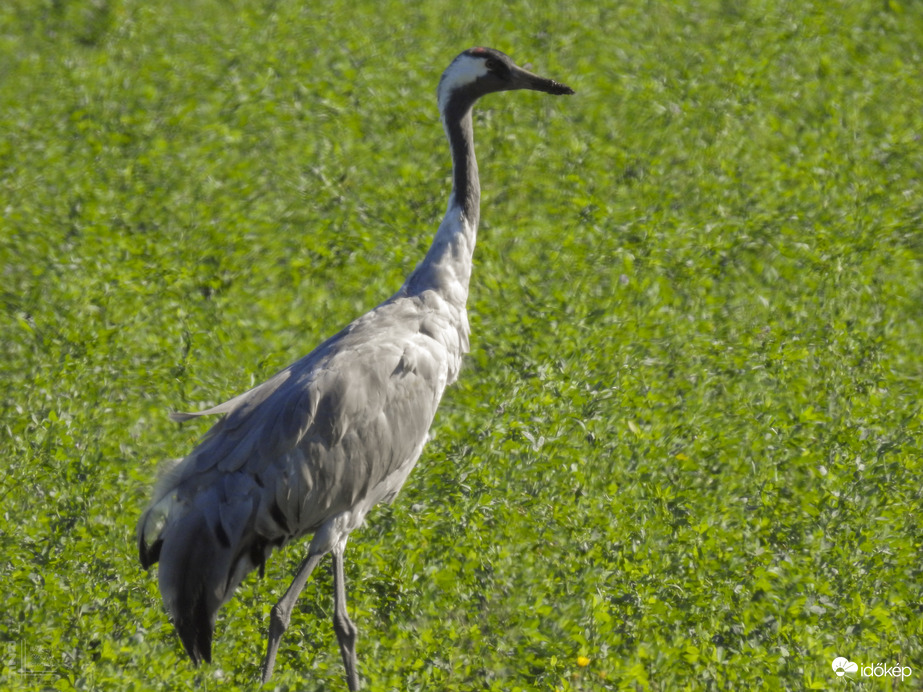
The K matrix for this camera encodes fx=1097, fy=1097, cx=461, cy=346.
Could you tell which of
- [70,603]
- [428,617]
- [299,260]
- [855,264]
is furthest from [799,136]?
[70,603]

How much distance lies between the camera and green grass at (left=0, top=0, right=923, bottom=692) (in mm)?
4285

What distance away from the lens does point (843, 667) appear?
13.1 ft

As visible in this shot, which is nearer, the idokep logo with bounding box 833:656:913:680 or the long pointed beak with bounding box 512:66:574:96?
the idokep logo with bounding box 833:656:913:680

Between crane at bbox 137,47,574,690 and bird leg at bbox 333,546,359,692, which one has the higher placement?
crane at bbox 137,47,574,690

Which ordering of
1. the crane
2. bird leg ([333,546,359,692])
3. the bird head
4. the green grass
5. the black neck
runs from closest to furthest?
the crane < bird leg ([333,546,359,692]) < the green grass < the black neck < the bird head

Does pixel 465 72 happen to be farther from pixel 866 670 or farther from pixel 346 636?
pixel 866 670

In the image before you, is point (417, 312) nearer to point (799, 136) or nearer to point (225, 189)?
point (225, 189)

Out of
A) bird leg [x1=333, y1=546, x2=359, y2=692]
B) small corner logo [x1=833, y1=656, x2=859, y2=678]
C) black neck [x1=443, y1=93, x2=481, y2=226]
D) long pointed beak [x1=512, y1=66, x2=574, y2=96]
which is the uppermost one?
long pointed beak [x1=512, y1=66, x2=574, y2=96]

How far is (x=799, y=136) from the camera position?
Answer: 24.5 ft

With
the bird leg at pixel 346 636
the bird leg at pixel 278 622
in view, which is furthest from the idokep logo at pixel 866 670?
the bird leg at pixel 278 622

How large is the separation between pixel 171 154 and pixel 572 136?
8.90 feet

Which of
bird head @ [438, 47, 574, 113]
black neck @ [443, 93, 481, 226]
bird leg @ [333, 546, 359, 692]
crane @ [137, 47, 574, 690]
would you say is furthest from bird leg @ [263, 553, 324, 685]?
bird head @ [438, 47, 574, 113]

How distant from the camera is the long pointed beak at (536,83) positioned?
486cm

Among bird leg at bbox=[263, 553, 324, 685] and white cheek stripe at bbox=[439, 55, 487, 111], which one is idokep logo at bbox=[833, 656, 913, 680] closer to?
bird leg at bbox=[263, 553, 324, 685]
